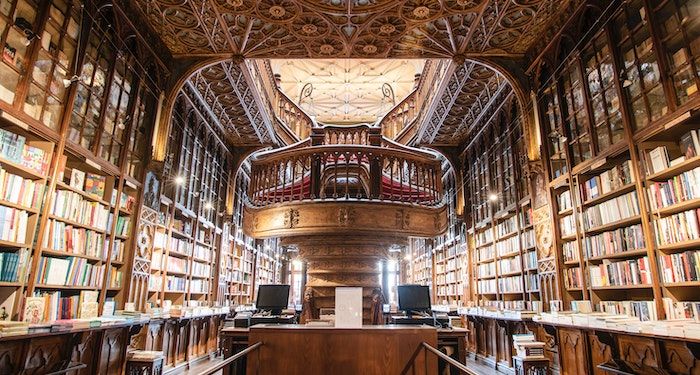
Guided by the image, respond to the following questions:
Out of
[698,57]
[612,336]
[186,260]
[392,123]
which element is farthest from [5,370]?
[392,123]

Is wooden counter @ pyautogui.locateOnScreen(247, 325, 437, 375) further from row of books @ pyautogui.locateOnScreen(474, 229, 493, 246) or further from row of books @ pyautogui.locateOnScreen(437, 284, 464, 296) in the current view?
row of books @ pyautogui.locateOnScreen(437, 284, 464, 296)

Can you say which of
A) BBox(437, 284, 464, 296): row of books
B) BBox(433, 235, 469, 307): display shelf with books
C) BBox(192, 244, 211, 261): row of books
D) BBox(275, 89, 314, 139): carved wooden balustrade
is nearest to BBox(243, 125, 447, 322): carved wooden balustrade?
BBox(192, 244, 211, 261): row of books

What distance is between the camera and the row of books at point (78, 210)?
3672 mm

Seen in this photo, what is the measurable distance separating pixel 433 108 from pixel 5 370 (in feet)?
22.6

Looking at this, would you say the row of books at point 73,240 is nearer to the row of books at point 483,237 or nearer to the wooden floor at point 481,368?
the wooden floor at point 481,368

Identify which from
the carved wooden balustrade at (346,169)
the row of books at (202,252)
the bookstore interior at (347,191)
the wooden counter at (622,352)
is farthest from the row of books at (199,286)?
the wooden counter at (622,352)

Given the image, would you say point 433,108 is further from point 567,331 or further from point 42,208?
point 42,208

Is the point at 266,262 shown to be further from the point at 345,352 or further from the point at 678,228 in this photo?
the point at 678,228

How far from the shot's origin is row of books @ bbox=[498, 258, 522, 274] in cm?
638

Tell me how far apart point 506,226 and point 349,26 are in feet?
13.9

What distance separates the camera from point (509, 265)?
22.1 ft

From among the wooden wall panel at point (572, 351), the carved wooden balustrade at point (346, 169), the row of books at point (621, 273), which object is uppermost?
the carved wooden balustrade at point (346, 169)

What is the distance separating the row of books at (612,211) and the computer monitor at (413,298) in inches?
90.1

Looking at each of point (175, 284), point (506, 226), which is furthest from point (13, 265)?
point (506, 226)
